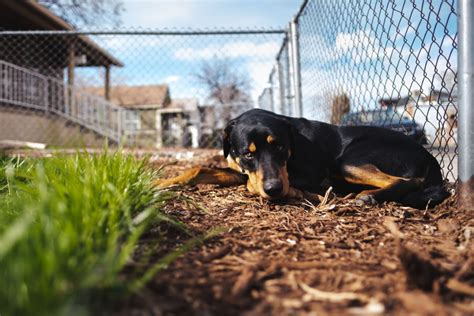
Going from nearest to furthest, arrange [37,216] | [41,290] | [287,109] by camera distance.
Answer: [41,290] < [37,216] < [287,109]

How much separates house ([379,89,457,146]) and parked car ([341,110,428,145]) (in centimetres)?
10

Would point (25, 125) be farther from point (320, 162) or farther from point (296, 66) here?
point (320, 162)

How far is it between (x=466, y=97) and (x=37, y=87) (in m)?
13.1

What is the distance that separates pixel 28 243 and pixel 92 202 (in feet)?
1.56

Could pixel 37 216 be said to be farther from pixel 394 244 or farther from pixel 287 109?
pixel 287 109

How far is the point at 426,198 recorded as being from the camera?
2834 millimetres

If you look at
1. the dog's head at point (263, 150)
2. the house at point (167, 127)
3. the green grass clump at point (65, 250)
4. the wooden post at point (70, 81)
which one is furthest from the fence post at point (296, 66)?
the wooden post at point (70, 81)

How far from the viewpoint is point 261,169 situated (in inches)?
128

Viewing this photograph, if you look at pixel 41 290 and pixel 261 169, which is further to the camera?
pixel 261 169

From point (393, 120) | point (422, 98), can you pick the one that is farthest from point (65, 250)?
point (393, 120)

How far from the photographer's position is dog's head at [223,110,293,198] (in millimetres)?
3102

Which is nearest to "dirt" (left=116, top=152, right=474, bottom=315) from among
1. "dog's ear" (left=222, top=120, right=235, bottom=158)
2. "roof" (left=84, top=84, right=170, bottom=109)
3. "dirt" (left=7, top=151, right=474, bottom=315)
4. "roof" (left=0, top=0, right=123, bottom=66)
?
"dirt" (left=7, top=151, right=474, bottom=315)

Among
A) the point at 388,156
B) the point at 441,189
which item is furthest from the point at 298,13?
the point at 441,189

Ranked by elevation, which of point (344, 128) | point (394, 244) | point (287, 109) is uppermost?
point (287, 109)
